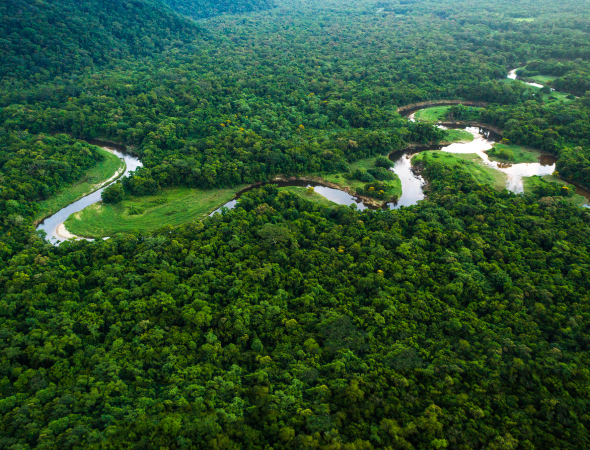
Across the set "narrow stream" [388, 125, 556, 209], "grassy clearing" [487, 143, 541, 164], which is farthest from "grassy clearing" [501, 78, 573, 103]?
"grassy clearing" [487, 143, 541, 164]

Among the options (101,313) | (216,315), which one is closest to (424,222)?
(216,315)

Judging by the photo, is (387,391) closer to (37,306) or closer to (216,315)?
(216,315)

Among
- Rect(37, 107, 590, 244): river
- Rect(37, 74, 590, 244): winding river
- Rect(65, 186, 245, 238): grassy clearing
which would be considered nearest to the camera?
Rect(65, 186, 245, 238): grassy clearing

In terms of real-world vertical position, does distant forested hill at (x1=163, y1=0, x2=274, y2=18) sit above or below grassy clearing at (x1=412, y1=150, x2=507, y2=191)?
above

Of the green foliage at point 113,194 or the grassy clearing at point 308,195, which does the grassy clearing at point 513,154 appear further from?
the green foliage at point 113,194

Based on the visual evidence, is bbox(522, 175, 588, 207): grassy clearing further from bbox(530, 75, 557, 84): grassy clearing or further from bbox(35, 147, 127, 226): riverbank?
bbox(35, 147, 127, 226): riverbank

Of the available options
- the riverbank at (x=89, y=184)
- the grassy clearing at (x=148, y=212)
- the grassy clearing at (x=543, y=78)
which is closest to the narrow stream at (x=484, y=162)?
the grassy clearing at (x=148, y=212)
